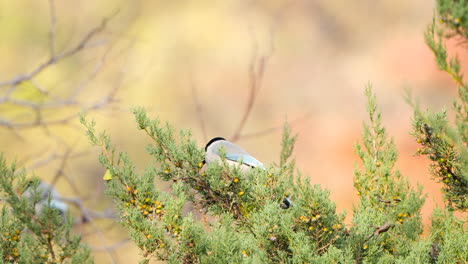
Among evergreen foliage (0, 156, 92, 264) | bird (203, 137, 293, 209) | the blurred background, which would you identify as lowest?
evergreen foliage (0, 156, 92, 264)

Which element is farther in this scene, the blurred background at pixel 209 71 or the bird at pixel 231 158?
the blurred background at pixel 209 71

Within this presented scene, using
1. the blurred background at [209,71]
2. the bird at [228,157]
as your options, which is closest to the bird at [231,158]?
the bird at [228,157]

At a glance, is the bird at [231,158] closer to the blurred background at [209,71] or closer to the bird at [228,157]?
the bird at [228,157]

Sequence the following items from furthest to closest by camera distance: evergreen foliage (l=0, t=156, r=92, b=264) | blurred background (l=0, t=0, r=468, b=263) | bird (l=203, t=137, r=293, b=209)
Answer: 1. blurred background (l=0, t=0, r=468, b=263)
2. bird (l=203, t=137, r=293, b=209)
3. evergreen foliage (l=0, t=156, r=92, b=264)

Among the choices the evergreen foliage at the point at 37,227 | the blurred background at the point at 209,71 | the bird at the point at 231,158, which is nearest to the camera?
the evergreen foliage at the point at 37,227

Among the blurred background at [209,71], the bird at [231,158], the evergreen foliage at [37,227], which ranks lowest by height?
the evergreen foliage at [37,227]

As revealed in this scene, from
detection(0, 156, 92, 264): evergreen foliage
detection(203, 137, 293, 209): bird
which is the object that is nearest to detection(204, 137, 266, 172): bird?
detection(203, 137, 293, 209): bird

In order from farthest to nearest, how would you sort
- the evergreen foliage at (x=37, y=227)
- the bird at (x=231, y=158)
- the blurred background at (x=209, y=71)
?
the blurred background at (x=209, y=71) < the bird at (x=231, y=158) < the evergreen foliage at (x=37, y=227)

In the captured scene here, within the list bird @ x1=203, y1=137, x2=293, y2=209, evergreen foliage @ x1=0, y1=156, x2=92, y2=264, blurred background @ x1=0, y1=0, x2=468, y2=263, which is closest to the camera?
evergreen foliage @ x1=0, y1=156, x2=92, y2=264

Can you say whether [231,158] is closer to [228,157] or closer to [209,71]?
[228,157]

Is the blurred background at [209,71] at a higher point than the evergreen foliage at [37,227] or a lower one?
higher

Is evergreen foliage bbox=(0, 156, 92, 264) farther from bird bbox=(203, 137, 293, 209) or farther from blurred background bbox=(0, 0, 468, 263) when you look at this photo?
blurred background bbox=(0, 0, 468, 263)

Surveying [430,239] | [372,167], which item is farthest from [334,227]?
[372,167]

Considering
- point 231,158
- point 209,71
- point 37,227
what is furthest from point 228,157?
point 209,71
